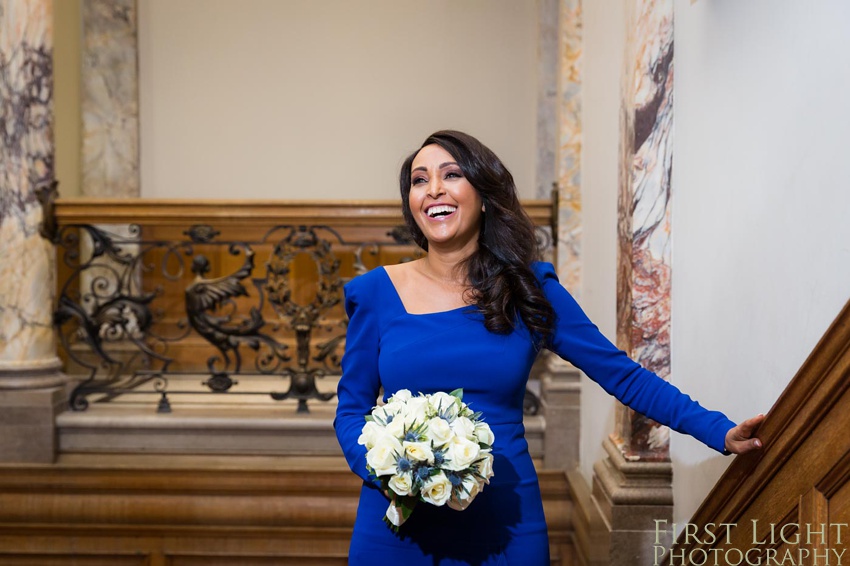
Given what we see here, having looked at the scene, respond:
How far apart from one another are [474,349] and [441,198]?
41 cm

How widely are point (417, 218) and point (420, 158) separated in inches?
6.5

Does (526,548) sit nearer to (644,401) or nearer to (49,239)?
(644,401)

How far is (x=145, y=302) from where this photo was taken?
19.3 ft

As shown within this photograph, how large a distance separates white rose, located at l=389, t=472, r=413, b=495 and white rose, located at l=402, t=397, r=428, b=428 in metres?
0.11

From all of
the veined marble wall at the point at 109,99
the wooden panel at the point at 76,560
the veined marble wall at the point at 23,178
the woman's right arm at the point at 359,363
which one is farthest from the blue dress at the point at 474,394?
the veined marble wall at the point at 109,99

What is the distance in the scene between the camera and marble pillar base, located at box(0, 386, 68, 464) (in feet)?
18.3

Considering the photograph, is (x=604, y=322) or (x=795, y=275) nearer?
(x=795, y=275)

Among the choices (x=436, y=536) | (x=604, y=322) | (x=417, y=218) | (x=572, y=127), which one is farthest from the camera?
(x=572, y=127)

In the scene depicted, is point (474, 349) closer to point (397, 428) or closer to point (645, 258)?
point (397, 428)

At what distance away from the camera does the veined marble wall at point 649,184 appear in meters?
3.43

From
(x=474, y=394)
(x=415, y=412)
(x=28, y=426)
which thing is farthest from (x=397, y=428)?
(x=28, y=426)

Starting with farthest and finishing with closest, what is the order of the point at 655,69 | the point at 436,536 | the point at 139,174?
the point at 139,174 < the point at 655,69 < the point at 436,536

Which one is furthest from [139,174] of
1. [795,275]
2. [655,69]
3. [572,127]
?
[795,275]

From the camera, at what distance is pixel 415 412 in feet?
6.44
